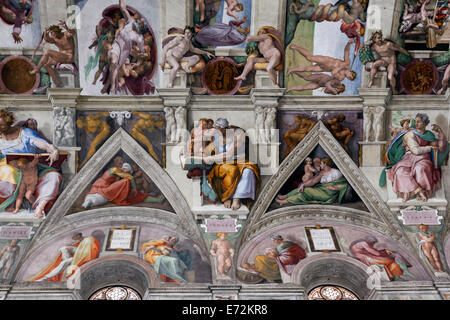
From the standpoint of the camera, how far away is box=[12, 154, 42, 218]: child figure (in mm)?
17719

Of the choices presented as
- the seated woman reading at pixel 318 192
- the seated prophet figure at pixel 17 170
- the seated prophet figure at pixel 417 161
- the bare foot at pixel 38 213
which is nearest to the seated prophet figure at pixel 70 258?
the bare foot at pixel 38 213

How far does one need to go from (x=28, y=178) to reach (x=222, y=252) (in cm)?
508

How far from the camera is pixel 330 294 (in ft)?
56.0

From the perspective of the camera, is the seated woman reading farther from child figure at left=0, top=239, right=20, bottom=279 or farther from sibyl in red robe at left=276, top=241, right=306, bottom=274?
child figure at left=0, top=239, right=20, bottom=279

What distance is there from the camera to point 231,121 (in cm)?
1820

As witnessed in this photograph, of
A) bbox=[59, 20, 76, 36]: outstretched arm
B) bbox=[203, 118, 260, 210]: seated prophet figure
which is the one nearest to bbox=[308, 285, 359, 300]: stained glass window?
bbox=[203, 118, 260, 210]: seated prophet figure

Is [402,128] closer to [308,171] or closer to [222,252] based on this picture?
[308,171]

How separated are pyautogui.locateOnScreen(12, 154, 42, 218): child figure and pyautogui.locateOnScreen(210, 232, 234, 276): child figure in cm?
459

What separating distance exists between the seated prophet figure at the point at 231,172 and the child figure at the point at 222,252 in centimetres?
91
